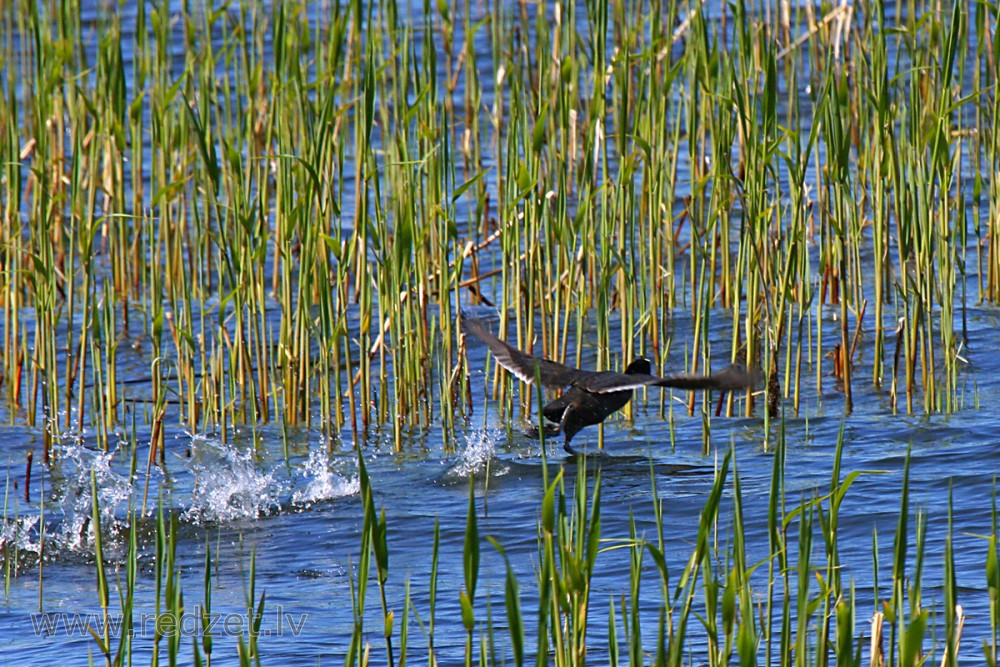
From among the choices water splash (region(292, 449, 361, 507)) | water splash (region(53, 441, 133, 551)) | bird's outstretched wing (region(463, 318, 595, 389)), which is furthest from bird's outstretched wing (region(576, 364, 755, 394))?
water splash (region(53, 441, 133, 551))

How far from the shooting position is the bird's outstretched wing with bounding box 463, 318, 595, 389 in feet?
14.5

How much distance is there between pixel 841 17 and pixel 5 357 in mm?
4000

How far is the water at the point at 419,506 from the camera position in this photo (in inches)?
137

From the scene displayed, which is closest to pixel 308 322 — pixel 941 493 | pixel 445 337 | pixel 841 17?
pixel 445 337

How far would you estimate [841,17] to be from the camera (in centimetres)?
664

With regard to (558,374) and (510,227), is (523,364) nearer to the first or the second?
(558,374)

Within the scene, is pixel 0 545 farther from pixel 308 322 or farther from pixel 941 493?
pixel 941 493

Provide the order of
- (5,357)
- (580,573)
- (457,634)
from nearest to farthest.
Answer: (580,573) < (457,634) < (5,357)

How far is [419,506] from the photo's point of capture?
4430 mm

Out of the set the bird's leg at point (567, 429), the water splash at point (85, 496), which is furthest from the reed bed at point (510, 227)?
the bird's leg at point (567, 429)

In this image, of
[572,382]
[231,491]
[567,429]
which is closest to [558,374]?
[572,382]

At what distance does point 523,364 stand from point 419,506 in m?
0.55

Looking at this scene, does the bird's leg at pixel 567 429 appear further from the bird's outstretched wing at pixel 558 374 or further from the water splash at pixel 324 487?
the water splash at pixel 324 487

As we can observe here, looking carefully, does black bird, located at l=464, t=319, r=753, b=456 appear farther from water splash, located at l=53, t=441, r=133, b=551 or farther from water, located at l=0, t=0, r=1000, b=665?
water splash, located at l=53, t=441, r=133, b=551
